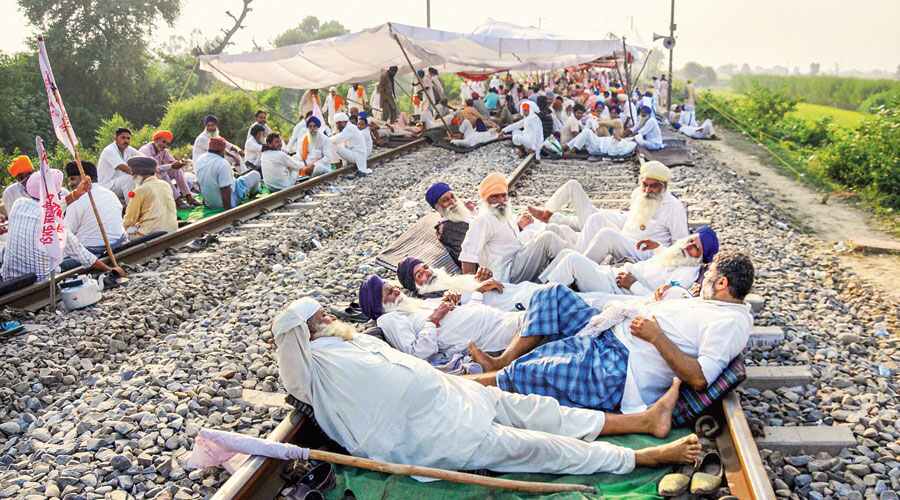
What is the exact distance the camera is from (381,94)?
20.8 metres

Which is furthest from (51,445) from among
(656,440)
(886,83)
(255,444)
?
(886,83)

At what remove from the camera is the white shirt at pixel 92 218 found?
290 inches

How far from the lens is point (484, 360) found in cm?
430

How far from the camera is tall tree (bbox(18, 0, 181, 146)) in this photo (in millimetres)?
28250

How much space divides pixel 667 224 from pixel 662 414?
286cm

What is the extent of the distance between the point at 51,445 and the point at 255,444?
1.44 m

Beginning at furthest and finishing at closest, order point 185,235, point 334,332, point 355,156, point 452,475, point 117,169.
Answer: point 355,156, point 117,169, point 185,235, point 334,332, point 452,475

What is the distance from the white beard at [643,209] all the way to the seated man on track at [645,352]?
7.19ft

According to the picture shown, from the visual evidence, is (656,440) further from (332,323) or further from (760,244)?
(760,244)

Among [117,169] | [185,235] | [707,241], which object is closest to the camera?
[707,241]

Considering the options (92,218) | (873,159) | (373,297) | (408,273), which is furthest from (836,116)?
(373,297)

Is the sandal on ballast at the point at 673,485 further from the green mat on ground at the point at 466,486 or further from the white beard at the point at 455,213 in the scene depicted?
the white beard at the point at 455,213

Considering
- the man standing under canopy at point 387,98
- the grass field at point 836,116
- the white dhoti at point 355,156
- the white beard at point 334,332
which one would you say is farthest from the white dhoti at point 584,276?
the grass field at point 836,116

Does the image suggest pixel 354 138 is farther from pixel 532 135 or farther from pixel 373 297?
pixel 373 297
